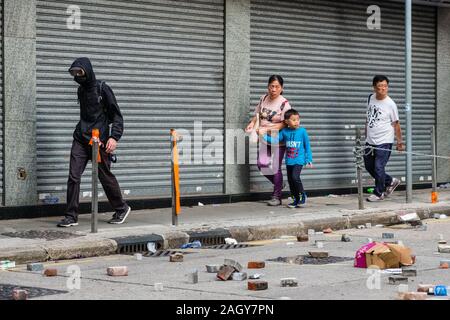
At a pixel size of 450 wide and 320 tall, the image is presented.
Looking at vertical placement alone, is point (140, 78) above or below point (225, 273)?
above

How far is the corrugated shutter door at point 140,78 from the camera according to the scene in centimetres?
1307

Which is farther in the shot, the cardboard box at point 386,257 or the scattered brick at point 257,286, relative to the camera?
the cardboard box at point 386,257

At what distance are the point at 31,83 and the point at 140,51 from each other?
183cm

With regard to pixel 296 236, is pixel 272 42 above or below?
above

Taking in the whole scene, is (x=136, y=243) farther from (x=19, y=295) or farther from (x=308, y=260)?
(x=19, y=295)

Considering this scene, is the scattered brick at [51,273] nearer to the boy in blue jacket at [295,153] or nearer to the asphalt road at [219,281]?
the asphalt road at [219,281]

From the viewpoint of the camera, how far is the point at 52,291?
8.13m

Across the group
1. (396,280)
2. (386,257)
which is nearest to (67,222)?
(386,257)

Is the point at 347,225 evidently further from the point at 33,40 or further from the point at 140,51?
the point at 33,40

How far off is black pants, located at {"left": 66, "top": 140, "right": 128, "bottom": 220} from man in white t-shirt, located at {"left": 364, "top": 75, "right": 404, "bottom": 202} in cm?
485

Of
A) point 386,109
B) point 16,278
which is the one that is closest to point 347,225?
point 386,109

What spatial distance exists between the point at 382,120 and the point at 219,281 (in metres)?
7.69

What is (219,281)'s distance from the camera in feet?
28.5

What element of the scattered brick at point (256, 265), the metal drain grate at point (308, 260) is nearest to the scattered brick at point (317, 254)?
the metal drain grate at point (308, 260)
